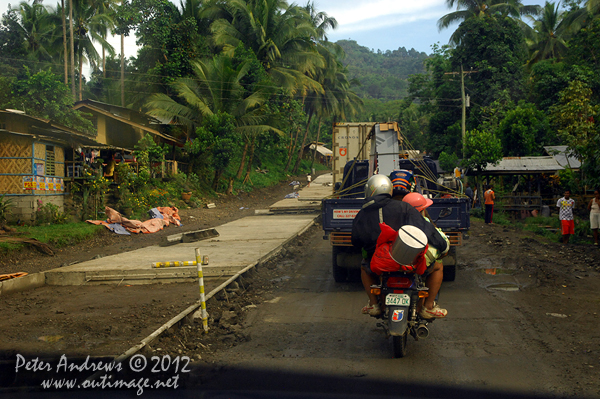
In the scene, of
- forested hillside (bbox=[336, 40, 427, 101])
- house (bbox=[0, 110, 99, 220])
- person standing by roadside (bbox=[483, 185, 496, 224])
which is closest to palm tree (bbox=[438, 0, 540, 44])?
person standing by roadside (bbox=[483, 185, 496, 224])

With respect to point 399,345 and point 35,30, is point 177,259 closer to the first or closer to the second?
point 399,345

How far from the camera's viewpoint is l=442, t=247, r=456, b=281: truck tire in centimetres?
847

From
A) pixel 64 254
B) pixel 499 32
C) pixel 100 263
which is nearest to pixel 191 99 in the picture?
pixel 64 254

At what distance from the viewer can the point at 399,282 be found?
4.98 meters

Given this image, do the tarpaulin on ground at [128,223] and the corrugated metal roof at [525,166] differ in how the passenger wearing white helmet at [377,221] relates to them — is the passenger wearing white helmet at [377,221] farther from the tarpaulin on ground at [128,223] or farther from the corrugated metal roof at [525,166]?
the corrugated metal roof at [525,166]

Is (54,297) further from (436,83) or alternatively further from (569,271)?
(436,83)

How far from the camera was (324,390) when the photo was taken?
4230 mm

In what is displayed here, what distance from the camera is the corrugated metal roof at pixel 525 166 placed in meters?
23.0

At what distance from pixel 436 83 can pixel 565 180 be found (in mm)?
28375

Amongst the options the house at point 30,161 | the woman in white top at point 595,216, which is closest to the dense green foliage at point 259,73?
the woman in white top at point 595,216

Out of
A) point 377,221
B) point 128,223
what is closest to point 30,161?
point 128,223

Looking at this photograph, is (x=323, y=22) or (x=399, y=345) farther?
(x=323, y=22)

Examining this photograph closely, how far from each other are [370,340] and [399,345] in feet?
2.53

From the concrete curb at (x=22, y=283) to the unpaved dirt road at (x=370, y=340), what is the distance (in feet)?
1.44
